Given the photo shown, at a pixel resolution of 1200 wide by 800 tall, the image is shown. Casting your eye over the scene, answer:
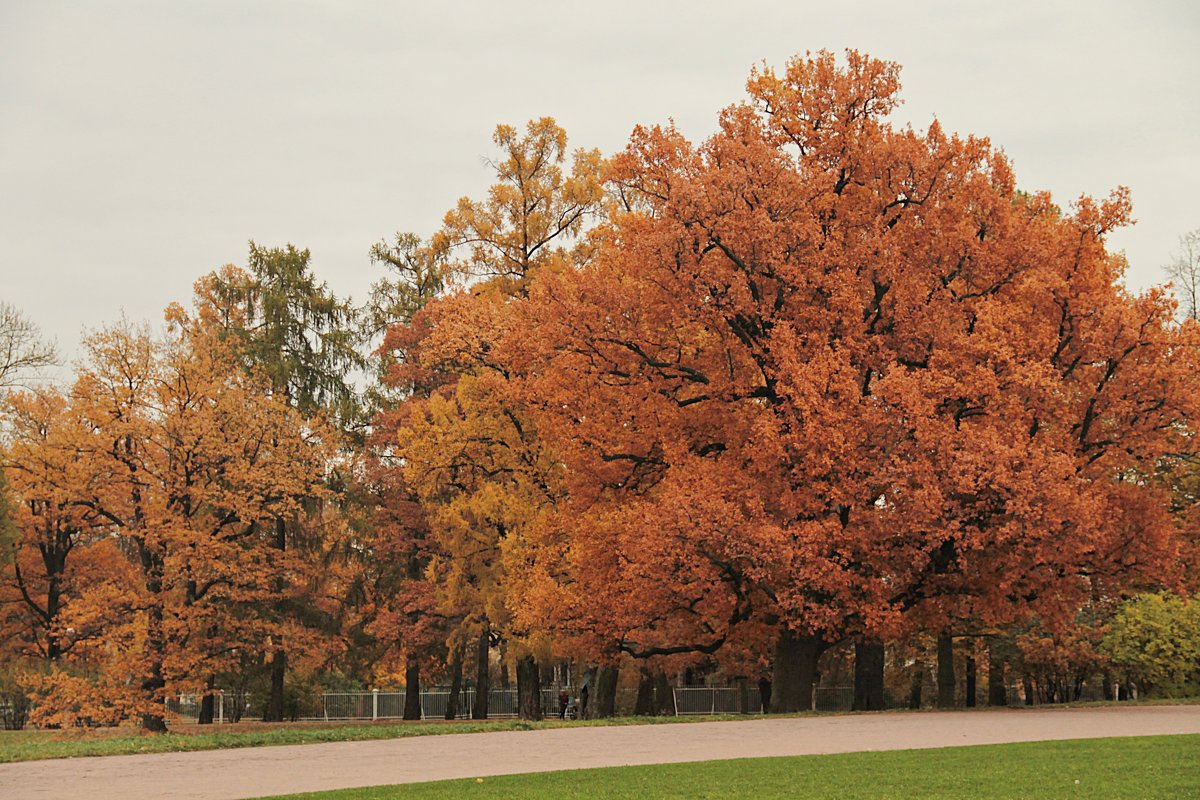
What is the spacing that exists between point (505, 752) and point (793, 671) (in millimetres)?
11076

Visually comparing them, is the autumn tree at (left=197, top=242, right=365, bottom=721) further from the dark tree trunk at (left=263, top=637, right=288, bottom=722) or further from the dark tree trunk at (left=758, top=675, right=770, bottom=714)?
the dark tree trunk at (left=758, top=675, right=770, bottom=714)

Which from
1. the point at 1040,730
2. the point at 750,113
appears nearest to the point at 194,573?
the point at 750,113

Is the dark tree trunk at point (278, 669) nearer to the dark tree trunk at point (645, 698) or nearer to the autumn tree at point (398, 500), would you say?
the autumn tree at point (398, 500)

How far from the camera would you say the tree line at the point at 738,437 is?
21734 millimetres

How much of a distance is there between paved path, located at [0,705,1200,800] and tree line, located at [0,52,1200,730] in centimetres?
373

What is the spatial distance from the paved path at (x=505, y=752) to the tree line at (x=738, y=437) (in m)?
3.73

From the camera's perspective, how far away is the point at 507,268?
3550cm

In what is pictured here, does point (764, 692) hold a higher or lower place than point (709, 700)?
higher

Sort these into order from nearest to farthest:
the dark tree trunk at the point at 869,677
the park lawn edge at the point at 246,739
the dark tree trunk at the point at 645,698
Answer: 1. the park lawn edge at the point at 246,739
2. the dark tree trunk at the point at 869,677
3. the dark tree trunk at the point at 645,698

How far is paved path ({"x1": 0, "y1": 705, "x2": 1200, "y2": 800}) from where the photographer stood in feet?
39.5

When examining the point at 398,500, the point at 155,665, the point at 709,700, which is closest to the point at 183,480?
the point at 155,665

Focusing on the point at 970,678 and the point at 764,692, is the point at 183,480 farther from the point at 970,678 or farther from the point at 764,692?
the point at 970,678

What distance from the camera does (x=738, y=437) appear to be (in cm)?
2412

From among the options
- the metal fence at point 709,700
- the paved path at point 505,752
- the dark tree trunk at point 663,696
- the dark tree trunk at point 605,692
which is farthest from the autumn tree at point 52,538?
the metal fence at point 709,700
